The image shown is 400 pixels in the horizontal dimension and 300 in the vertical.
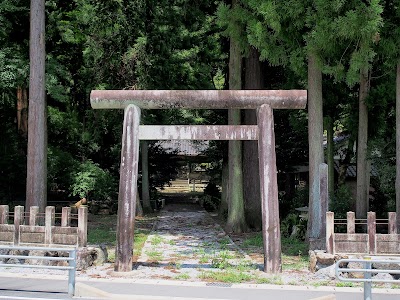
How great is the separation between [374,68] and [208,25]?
9143 millimetres

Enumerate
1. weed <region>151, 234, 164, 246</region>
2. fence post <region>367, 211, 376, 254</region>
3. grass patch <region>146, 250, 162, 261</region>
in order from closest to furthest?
1. fence post <region>367, 211, 376, 254</region>
2. grass patch <region>146, 250, 162, 261</region>
3. weed <region>151, 234, 164, 246</region>

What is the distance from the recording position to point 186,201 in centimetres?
3409

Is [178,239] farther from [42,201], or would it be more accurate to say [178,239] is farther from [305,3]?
[305,3]

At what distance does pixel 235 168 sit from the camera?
18.0 m

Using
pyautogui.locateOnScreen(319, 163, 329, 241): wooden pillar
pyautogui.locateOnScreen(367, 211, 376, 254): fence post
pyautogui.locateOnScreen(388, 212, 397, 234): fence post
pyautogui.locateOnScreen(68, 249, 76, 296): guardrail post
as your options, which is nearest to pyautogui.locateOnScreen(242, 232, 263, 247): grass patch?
pyautogui.locateOnScreen(319, 163, 329, 241): wooden pillar

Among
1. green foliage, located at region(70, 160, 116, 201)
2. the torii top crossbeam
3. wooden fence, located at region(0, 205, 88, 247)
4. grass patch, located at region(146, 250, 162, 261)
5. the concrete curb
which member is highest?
the torii top crossbeam

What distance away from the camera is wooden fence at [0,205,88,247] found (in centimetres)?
1055

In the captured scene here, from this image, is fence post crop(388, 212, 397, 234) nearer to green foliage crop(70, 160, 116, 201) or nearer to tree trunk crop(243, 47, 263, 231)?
tree trunk crop(243, 47, 263, 231)

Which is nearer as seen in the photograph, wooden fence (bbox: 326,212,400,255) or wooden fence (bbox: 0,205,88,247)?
wooden fence (bbox: 326,212,400,255)

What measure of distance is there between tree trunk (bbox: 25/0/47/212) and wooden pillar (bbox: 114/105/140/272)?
5.75 metres

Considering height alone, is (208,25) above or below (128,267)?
above

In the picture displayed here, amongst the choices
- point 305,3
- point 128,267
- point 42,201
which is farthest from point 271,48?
point 42,201

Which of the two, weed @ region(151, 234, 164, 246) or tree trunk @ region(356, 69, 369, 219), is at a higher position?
tree trunk @ region(356, 69, 369, 219)

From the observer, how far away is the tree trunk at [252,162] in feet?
62.4
